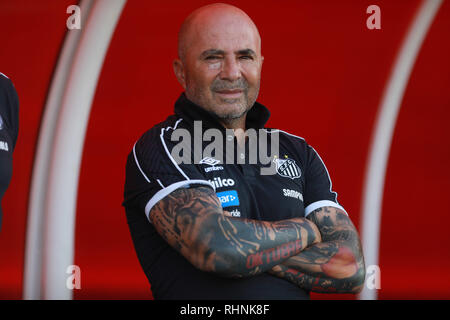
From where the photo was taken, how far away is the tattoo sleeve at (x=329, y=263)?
1.90m

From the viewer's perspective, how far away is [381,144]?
343cm

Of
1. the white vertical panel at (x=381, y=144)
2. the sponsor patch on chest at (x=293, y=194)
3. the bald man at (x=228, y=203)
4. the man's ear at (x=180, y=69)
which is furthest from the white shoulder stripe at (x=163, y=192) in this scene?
the white vertical panel at (x=381, y=144)

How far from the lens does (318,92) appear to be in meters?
3.38

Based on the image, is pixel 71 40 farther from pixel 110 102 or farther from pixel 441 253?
pixel 441 253

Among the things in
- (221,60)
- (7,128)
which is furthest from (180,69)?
(7,128)

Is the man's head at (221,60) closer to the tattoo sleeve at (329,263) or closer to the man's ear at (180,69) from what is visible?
the man's ear at (180,69)

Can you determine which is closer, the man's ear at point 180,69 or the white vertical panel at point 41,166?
the man's ear at point 180,69

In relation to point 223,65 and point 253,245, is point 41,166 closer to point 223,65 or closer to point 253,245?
point 223,65

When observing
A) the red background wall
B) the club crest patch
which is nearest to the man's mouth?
the club crest patch

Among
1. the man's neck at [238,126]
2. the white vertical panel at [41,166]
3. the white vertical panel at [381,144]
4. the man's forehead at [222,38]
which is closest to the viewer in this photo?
the man's forehead at [222,38]

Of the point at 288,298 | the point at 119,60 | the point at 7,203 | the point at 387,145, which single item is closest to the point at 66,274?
the point at 7,203

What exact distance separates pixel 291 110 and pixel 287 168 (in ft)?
4.20

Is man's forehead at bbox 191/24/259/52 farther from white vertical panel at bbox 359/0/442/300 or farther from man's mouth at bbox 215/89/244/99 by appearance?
white vertical panel at bbox 359/0/442/300

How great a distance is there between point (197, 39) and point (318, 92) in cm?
142
